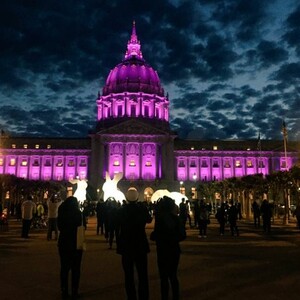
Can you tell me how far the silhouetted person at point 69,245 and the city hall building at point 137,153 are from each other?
3758 inches

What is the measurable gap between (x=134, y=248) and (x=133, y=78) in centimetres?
12654

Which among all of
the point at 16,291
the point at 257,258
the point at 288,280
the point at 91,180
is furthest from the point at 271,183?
the point at 91,180

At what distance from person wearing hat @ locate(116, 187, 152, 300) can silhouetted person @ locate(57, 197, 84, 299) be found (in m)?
1.62

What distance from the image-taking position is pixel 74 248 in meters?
10.3

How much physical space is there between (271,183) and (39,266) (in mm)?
44986

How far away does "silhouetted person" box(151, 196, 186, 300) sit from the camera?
9383mm

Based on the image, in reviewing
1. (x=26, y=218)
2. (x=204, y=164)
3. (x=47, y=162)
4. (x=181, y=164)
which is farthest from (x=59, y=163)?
(x=26, y=218)

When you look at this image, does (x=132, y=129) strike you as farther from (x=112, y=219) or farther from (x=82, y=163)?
(x=112, y=219)

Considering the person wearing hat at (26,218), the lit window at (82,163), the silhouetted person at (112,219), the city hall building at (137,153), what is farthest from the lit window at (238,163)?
the silhouetted person at (112,219)

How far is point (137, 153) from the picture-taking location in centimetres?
11444

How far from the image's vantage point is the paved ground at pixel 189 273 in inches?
411

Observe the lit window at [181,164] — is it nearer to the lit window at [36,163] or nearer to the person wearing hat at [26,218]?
the lit window at [36,163]

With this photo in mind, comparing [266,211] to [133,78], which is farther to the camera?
[133,78]

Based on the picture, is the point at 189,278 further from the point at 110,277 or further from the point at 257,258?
the point at 257,258
